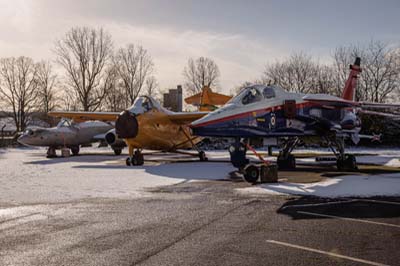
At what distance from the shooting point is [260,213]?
25.5 ft

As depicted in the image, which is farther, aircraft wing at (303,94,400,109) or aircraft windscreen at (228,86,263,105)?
aircraft wing at (303,94,400,109)

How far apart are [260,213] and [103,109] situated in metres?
62.9

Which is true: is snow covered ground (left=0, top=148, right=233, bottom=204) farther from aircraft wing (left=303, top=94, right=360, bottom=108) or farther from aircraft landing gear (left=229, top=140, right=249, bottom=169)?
aircraft wing (left=303, top=94, right=360, bottom=108)

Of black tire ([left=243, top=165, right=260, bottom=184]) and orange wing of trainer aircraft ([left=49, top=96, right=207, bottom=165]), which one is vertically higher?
orange wing of trainer aircraft ([left=49, top=96, right=207, bottom=165])

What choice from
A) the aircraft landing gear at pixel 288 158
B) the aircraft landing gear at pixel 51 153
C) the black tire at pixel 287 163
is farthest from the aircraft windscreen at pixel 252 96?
the aircraft landing gear at pixel 51 153

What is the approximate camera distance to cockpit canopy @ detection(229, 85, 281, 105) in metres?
13.7

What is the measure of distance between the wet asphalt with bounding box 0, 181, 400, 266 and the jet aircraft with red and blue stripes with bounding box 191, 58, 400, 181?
148 inches

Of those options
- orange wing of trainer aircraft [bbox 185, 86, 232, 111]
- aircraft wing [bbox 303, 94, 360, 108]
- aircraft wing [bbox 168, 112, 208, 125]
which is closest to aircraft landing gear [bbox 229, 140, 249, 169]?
aircraft wing [bbox 303, 94, 360, 108]

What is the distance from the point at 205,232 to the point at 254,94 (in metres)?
8.19

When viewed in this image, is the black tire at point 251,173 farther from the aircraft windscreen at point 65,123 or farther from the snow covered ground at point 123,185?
the aircraft windscreen at point 65,123

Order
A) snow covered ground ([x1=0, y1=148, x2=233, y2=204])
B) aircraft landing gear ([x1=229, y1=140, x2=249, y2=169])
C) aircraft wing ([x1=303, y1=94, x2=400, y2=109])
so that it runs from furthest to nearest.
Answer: aircraft wing ([x1=303, y1=94, x2=400, y2=109])
aircraft landing gear ([x1=229, y1=140, x2=249, y2=169])
snow covered ground ([x1=0, y1=148, x2=233, y2=204])

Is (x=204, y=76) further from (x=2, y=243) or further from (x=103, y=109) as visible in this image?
(x=2, y=243)

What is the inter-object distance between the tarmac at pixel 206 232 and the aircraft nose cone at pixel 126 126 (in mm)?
9283

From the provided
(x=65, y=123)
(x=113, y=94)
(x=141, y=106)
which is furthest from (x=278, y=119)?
(x=113, y=94)
